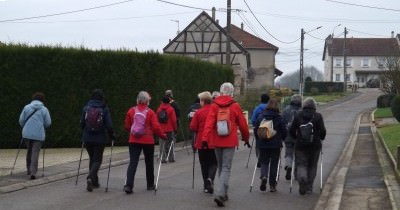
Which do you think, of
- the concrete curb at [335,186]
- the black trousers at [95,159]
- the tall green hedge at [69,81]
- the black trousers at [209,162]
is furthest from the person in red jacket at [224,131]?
the tall green hedge at [69,81]

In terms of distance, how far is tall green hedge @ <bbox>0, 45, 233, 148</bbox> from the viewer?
2236cm

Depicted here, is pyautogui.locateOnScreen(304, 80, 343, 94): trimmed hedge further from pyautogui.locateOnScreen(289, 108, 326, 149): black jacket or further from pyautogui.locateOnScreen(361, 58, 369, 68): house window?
pyautogui.locateOnScreen(289, 108, 326, 149): black jacket

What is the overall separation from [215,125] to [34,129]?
15.9ft

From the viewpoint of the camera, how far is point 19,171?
1523 cm

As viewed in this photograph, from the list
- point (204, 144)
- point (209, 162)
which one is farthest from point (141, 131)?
point (204, 144)

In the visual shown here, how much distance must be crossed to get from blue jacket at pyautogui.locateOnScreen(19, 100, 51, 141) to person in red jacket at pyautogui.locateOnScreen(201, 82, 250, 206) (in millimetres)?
4639

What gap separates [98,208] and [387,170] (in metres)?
8.34

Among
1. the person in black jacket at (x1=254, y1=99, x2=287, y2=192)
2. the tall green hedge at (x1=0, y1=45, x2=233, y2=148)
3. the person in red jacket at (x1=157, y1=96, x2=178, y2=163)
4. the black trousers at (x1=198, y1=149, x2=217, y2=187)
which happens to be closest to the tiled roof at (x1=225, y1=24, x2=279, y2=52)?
the tall green hedge at (x1=0, y1=45, x2=233, y2=148)

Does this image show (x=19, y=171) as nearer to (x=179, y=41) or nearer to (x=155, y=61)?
(x=155, y=61)

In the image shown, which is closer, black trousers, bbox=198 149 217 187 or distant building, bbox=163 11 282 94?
black trousers, bbox=198 149 217 187

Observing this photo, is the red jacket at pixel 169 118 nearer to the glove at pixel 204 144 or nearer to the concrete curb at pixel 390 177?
the concrete curb at pixel 390 177

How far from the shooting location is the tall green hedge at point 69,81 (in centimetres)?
2236

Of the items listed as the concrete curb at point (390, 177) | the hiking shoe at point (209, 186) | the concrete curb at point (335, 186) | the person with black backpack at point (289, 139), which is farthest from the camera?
the person with black backpack at point (289, 139)

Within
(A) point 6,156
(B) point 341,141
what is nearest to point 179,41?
(B) point 341,141
